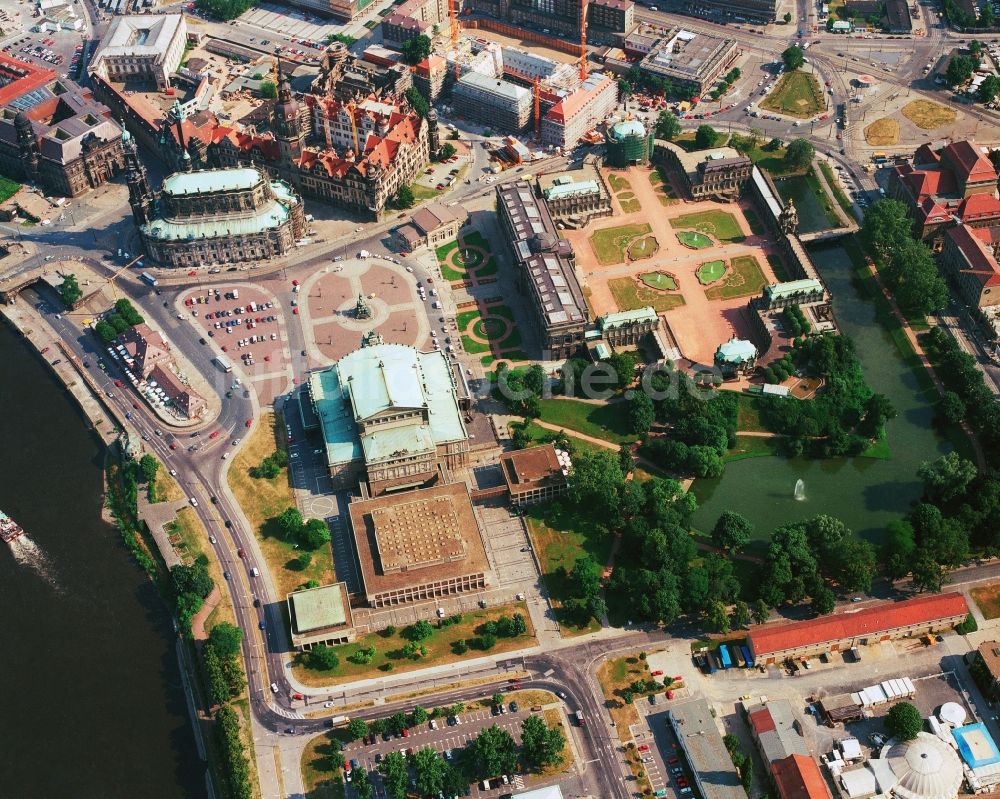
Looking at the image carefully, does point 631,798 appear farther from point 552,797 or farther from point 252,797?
point 252,797

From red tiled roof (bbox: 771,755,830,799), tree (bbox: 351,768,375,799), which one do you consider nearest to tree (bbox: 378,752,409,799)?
tree (bbox: 351,768,375,799)

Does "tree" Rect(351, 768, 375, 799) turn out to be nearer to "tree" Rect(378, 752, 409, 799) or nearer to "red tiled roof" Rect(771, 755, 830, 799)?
"tree" Rect(378, 752, 409, 799)

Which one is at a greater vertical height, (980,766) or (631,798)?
(631,798)

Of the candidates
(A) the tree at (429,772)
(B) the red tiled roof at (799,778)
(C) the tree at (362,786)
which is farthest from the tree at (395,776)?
(B) the red tiled roof at (799,778)

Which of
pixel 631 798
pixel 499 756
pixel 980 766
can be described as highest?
pixel 499 756

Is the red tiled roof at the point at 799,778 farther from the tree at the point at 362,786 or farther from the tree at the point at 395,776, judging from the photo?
the tree at the point at 362,786

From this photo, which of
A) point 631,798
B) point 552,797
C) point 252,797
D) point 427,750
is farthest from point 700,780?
point 252,797

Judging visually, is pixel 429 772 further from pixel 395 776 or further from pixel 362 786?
pixel 362 786
